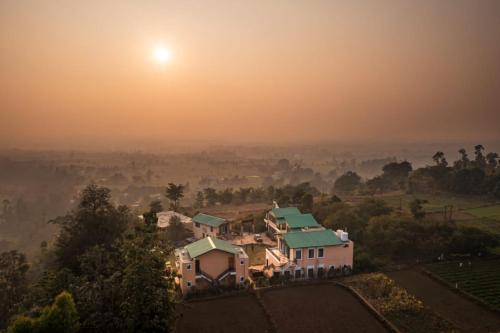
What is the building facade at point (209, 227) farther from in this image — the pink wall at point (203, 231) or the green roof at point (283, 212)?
the green roof at point (283, 212)

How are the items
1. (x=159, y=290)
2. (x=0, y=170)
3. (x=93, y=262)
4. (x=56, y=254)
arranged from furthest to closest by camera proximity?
1. (x=0, y=170)
2. (x=56, y=254)
3. (x=93, y=262)
4. (x=159, y=290)

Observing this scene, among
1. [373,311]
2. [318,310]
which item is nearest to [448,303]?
[373,311]

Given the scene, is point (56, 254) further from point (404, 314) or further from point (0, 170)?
point (0, 170)

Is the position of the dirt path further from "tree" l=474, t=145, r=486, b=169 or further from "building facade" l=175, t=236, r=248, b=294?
"tree" l=474, t=145, r=486, b=169

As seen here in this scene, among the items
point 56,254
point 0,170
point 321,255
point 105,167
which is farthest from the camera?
point 105,167

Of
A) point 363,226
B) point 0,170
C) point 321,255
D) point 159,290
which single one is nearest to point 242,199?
point 363,226

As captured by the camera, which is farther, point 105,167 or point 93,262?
point 105,167
